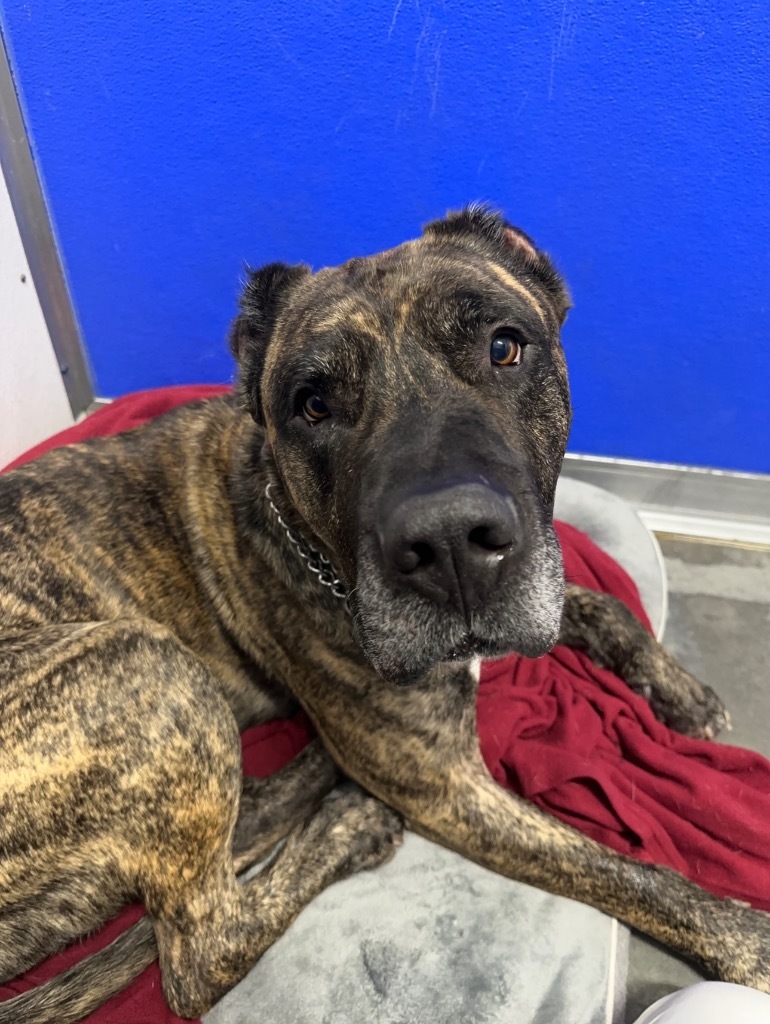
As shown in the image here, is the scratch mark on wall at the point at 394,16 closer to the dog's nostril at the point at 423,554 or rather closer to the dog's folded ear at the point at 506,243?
the dog's folded ear at the point at 506,243

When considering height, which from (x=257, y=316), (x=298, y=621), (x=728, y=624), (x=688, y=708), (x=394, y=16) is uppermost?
(x=394, y=16)

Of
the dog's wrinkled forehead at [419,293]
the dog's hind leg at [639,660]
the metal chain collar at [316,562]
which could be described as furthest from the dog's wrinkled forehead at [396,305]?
the dog's hind leg at [639,660]

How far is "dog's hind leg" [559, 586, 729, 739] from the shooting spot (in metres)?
2.79

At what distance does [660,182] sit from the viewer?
3074 millimetres

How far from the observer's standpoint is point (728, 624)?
3.42m

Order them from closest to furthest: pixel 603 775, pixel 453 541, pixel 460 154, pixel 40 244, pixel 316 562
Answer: pixel 453 541 → pixel 316 562 → pixel 603 775 → pixel 460 154 → pixel 40 244

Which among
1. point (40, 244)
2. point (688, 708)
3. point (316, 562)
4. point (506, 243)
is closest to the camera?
point (316, 562)

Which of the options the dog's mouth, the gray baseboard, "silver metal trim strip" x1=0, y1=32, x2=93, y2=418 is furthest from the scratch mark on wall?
the dog's mouth

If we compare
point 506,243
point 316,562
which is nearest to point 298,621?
point 316,562

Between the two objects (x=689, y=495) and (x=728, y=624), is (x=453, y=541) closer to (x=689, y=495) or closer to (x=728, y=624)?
(x=728, y=624)

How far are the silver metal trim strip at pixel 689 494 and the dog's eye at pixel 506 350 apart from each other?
6.79 ft

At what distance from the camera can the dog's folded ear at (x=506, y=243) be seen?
229 centimetres

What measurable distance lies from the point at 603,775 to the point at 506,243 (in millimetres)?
1708

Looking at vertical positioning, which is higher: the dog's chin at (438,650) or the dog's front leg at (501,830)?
the dog's chin at (438,650)
